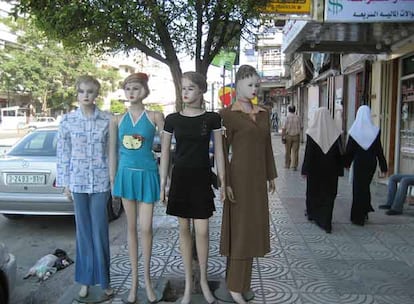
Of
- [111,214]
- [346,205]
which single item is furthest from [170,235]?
[346,205]

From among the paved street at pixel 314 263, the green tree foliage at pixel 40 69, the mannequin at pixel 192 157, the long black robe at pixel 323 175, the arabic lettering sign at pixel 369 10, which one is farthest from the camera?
the green tree foliage at pixel 40 69

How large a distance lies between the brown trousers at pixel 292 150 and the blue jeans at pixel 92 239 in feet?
31.9

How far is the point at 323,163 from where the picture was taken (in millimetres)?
6410

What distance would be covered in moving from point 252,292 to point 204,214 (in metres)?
0.96

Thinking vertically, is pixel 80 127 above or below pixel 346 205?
above

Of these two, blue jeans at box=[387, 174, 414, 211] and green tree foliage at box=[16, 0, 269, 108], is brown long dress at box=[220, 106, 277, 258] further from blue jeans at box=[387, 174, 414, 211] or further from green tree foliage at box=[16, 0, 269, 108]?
blue jeans at box=[387, 174, 414, 211]

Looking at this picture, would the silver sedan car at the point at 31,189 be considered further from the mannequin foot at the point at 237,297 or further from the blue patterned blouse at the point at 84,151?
the mannequin foot at the point at 237,297

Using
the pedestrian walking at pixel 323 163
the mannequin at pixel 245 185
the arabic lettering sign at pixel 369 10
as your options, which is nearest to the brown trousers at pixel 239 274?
the mannequin at pixel 245 185

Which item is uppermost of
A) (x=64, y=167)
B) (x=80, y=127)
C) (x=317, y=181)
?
(x=80, y=127)

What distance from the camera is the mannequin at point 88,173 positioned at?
3854mm

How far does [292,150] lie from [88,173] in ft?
33.9

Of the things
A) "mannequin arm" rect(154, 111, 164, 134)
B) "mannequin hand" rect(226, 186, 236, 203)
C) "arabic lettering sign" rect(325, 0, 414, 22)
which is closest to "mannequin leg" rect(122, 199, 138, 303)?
"mannequin arm" rect(154, 111, 164, 134)

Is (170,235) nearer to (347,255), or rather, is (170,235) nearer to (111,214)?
(111,214)

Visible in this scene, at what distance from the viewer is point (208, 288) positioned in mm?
3932
